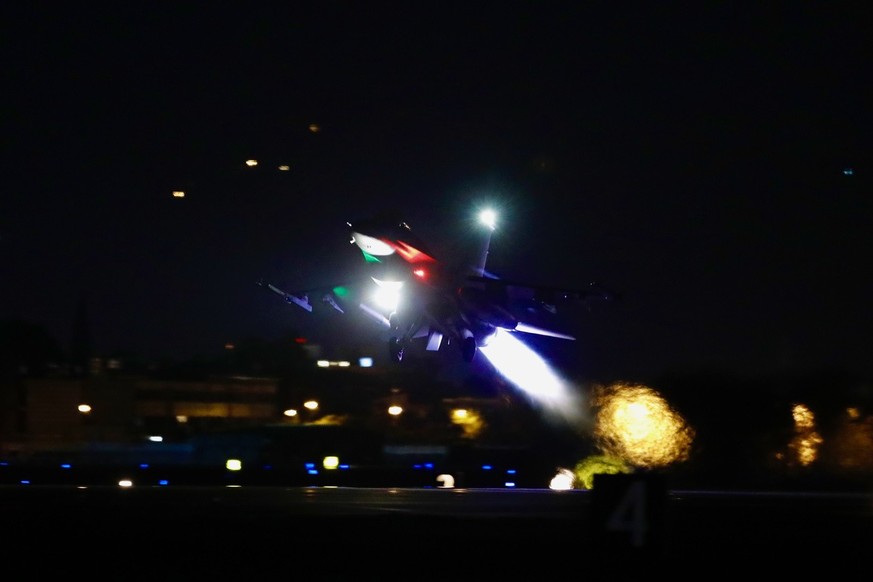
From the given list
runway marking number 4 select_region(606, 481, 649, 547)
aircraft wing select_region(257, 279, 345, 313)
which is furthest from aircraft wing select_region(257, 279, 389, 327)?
runway marking number 4 select_region(606, 481, 649, 547)

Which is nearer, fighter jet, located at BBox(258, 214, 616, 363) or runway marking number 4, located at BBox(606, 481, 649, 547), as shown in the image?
runway marking number 4, located at BBox(606, 481, 649, 547)

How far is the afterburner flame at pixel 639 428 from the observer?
31.7 metres

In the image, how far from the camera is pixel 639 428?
32562 millimetres

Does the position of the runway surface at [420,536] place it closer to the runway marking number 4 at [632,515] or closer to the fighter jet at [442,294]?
the runway marking number 4 at [632,515]

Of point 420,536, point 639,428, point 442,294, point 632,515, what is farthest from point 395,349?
point 632,515

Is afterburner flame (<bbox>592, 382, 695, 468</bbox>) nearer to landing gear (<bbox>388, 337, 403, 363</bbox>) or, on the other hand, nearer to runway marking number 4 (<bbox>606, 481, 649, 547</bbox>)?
landing gear (<bbox>388, 337, 403, 363</bbox>)

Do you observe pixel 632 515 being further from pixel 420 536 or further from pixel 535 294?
pixel 535 294

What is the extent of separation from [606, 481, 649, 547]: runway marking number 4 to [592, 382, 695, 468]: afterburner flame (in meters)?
21.6

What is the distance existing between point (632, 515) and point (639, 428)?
75.2 feet

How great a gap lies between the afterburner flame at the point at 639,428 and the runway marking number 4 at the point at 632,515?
71.0 feet

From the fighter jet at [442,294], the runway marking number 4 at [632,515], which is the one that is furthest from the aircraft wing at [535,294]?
the runway marking number 4 at [632,515]

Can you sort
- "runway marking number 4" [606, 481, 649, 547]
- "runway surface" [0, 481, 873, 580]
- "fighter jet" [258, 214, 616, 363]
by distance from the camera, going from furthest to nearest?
"fighter jet" [258, 214, 616, 363], "runway surface" [0, 481, 873, 580], "runway marking number 4" [606, 481, 649, 547]

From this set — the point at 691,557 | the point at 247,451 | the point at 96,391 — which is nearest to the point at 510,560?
the point at 691,557

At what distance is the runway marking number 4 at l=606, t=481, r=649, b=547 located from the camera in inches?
399
